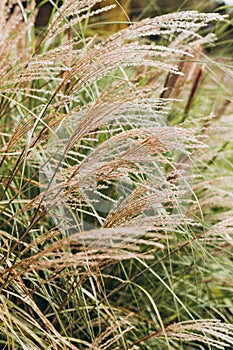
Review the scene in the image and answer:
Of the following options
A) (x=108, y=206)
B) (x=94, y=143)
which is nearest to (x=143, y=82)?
(x=94, y=143)

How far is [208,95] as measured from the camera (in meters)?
2.93

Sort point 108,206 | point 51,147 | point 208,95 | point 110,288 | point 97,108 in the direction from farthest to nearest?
point 208,95
point 110,288
point 108,206
point 51,147
point 97,108

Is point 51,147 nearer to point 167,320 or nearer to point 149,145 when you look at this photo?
point 149,145

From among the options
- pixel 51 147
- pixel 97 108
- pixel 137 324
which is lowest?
pixel 137 324

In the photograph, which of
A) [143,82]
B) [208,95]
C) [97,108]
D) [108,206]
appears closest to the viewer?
[97,108]

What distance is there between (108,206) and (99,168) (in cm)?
64

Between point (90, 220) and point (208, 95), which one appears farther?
point (208, 95)

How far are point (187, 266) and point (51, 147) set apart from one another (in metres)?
0.81

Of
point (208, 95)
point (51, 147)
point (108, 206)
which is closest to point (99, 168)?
point (51, 147)

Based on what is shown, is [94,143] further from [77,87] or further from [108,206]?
[77,87]

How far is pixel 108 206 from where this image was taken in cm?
184

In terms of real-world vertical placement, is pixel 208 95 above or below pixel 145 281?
above

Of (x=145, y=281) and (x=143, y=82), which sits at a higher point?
(x=143, y=82)

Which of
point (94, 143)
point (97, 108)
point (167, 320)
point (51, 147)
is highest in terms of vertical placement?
point (97, 108)
